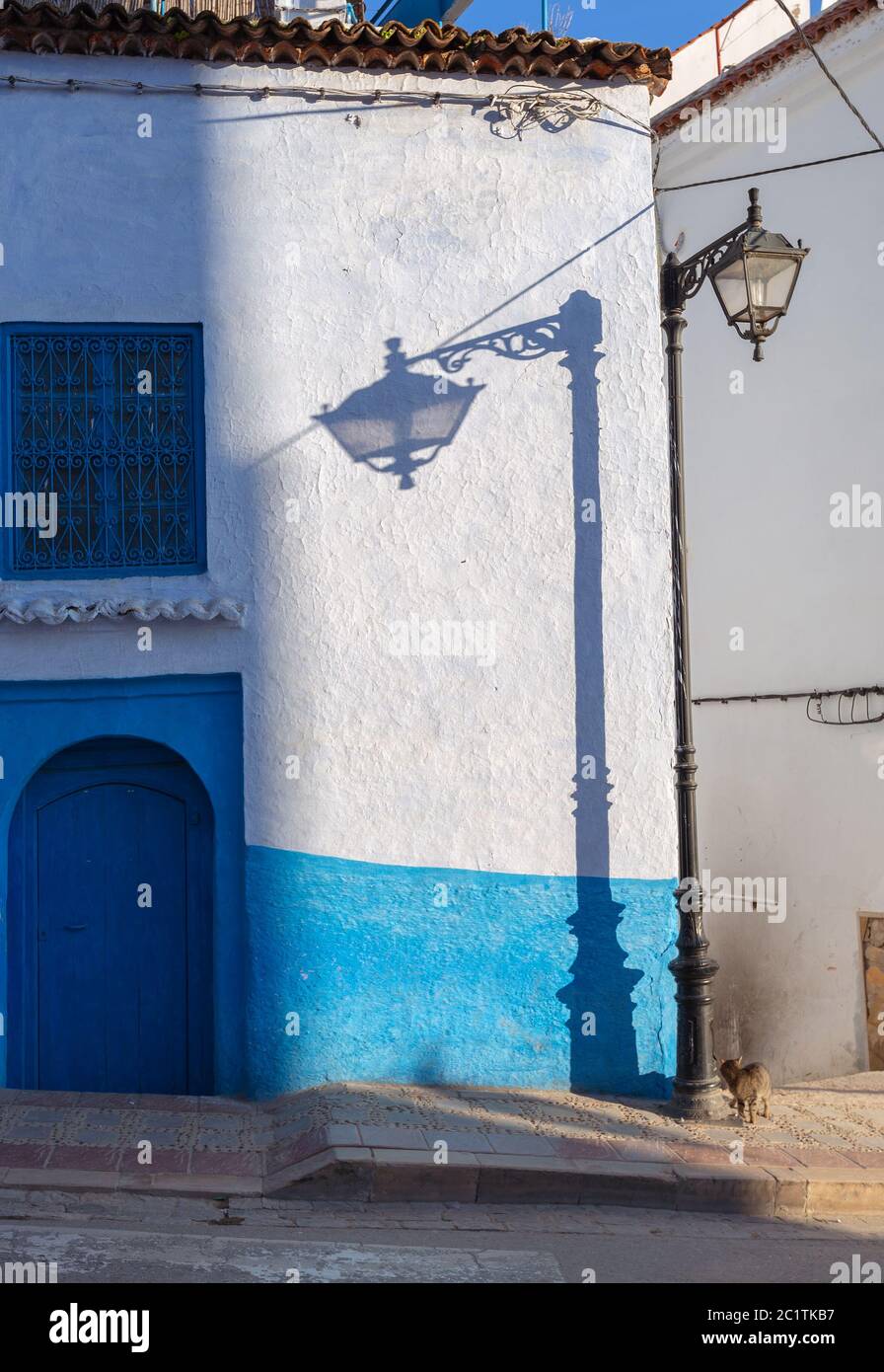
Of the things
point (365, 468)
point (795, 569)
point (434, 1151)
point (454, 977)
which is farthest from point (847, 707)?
point (434, 1151)

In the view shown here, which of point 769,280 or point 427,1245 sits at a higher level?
point 769,280

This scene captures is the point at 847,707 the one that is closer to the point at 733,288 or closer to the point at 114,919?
the point at 733,288

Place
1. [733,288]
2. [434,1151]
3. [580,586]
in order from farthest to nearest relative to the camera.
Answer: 1. [580,586]
2. [733,288]
3. [434,1151]

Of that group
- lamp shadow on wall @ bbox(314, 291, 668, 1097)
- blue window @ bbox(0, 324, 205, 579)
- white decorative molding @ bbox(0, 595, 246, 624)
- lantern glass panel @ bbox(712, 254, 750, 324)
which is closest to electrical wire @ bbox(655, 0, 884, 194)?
lantern glass panel @ bbox(712, 254, 750, 324)

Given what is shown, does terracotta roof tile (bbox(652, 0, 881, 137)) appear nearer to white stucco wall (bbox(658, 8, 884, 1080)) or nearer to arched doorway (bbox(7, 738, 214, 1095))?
white stucco wall (bbox(658, 8, 884, 1080))

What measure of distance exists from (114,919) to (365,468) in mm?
2974

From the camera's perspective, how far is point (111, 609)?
7.66m

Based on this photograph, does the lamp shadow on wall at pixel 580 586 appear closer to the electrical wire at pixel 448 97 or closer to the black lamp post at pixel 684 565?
the black lamp post at pixel 684 565

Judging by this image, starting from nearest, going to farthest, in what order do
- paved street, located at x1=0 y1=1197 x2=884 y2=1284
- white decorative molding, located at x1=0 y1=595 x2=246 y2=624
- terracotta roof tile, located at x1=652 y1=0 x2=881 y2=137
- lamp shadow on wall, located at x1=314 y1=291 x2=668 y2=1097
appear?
paved street, located at x1=0 y1=1197 x2=884 y2=1284, white decorative molding, located at x1=0 y1=595 x2=246 y2=624, lamp shadow on wall, located at x1=314 y1=291 x2=668 y2=1097, terracotta roof tile, located at x1=652 y1=0 x2=881 y2=137

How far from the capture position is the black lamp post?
743 cm

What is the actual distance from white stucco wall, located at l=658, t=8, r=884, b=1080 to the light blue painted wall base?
459 cm

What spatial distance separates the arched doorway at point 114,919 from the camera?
793cm

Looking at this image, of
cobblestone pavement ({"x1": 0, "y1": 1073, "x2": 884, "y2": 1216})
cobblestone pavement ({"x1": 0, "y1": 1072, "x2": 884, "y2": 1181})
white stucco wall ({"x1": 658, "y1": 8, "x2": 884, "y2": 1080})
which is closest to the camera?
cobblestone pavement ({"x1": 0, "y1": 1073, "x2": 884, "y2": 1216})

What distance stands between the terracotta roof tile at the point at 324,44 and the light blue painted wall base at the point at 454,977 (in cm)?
462
